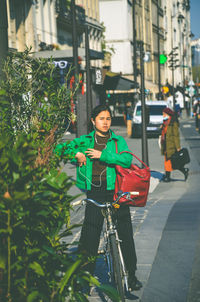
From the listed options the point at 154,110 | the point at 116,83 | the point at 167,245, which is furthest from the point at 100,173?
the point at 116,83

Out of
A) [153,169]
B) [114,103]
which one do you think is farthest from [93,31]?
[153,169]

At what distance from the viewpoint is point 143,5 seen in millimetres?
74125

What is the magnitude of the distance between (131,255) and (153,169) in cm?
1197

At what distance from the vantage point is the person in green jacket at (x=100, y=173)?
5062 millimetres

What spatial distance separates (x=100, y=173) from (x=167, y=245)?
269 cm

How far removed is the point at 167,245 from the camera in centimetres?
768

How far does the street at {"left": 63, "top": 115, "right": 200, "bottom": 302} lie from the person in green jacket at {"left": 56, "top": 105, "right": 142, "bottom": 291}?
1.12ft

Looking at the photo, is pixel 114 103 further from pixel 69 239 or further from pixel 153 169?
pixel 69 239

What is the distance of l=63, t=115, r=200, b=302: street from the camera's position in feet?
18.7

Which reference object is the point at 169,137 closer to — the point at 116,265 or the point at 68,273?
the point at 116,265

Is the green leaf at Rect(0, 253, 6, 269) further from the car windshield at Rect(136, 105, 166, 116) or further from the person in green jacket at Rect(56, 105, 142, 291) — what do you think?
the car windshield at Rect(136, 105, 166, 116)

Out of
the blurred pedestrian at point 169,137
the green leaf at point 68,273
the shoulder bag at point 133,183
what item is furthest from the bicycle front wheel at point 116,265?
the blurred pedestrian at point 169,137

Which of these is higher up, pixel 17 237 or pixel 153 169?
pixel 17 237

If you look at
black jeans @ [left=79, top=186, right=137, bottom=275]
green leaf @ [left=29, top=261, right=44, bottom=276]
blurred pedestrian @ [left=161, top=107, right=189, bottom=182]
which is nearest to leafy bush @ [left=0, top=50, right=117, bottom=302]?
green leaf @ [left=29, top=261, right=44, bottom=276]
